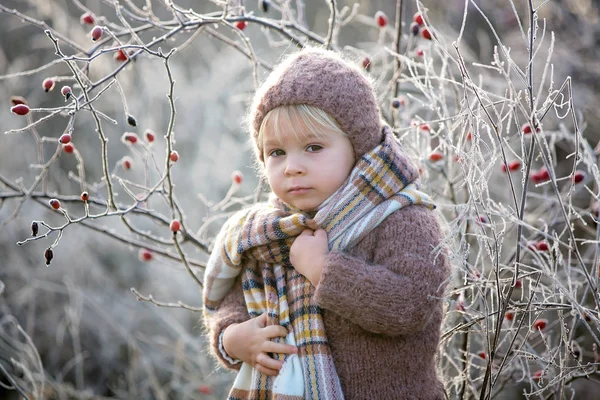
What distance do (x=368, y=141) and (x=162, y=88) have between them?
3.65 m

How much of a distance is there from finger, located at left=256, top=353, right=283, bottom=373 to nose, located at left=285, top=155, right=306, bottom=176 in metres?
0.50

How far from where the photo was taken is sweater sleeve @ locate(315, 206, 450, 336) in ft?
4.94

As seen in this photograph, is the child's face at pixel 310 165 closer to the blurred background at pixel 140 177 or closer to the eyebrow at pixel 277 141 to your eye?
the eyebrow at pixel 277 141

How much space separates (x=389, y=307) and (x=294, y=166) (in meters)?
0.45

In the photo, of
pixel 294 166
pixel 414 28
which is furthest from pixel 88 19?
pixel 414 28

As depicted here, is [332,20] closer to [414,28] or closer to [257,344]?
[414,28]

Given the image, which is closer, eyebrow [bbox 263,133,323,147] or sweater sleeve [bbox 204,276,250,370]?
eyebrow [bbox 263,133,323,147]

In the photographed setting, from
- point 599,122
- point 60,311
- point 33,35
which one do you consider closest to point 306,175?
point 599,122

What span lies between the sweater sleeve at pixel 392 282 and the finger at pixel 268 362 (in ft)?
0.69

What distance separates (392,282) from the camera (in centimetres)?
151

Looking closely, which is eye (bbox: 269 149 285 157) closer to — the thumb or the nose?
the nose

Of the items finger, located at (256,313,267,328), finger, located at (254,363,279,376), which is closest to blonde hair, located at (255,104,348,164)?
finger, located at (256,313,267,328)

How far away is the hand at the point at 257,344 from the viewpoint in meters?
1.65

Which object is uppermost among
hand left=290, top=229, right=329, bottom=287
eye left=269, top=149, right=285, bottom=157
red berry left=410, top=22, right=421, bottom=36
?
red berry left=410, top=22, right=421, bottom=36
